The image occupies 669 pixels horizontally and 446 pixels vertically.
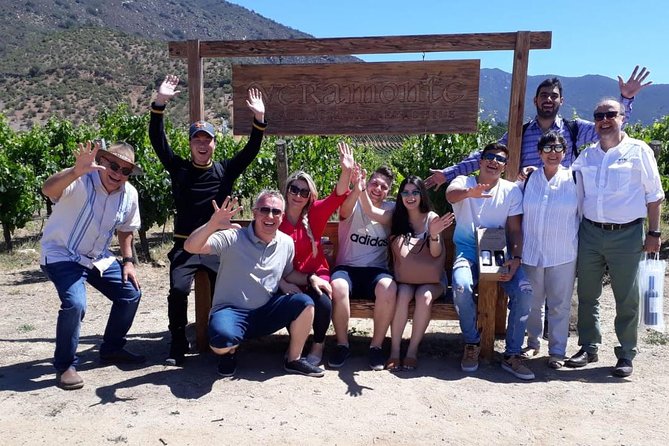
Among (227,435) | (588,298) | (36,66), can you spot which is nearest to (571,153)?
(588,298)

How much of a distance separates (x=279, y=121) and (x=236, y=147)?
7396 mm

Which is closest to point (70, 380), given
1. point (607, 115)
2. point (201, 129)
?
point (201, 129)

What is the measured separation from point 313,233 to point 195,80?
1.75 m

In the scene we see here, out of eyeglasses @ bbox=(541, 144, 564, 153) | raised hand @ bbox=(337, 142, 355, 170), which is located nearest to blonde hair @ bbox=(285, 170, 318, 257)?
raised hand @ bbox=(337, 142, 355, 170)

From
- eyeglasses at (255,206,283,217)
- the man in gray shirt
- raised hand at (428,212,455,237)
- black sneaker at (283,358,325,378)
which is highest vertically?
eyeglasses at (255,206,283,217)

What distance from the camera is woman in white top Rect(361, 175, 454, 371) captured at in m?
4.37

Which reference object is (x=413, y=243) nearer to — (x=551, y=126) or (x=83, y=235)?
(x=551, y=126)

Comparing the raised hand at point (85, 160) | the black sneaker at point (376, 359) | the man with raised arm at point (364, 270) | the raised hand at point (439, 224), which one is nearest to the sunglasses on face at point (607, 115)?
the raised hand at point (439, 224)

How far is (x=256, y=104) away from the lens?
4676 mm

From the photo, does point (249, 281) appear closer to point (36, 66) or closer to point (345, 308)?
point (345, 308)

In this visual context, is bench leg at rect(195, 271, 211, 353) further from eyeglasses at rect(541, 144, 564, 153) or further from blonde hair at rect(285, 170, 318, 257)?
eyeglasses at rect(541, 144, 564, 153)

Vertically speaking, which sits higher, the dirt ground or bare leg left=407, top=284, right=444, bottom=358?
bare leg left=407, top=284, right=444, bottom=358

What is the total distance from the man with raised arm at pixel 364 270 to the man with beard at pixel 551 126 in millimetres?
585

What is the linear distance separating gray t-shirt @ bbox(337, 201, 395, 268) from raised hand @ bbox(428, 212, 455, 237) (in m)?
0.44
